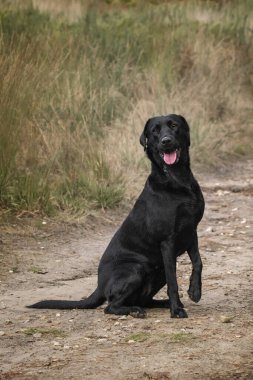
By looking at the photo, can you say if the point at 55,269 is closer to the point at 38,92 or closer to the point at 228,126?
the point at 38,92

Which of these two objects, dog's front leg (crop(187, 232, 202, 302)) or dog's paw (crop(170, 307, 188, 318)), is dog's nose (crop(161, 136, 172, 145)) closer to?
dog's front leg (crop(187, 232, 202, 302))

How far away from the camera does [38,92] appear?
9523mm

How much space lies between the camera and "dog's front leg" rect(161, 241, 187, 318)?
18.5ft

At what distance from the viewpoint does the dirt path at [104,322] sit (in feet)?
15.3

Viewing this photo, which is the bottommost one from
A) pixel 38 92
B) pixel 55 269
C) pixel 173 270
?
pixel 55 269

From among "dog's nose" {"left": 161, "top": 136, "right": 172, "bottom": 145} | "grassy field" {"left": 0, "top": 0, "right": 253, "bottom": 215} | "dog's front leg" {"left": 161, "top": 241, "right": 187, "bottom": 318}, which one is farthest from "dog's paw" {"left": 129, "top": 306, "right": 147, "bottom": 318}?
"grassy field" {"left": 0, "top": 0, "right": 253, "bottom": 215}

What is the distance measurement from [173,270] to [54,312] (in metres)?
0.87

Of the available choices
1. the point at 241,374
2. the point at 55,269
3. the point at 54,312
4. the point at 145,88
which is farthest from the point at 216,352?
the point at 145,88

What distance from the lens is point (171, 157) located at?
5.82m

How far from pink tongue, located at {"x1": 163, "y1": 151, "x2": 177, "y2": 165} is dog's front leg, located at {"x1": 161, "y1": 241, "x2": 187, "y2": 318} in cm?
51

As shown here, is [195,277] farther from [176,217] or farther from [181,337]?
[181,337]

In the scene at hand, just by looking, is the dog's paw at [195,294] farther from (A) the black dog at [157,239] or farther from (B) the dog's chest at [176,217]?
(B) the dog's chest at [176,217]

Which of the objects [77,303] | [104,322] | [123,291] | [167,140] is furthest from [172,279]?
[167,140]

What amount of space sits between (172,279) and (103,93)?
6338 mm
